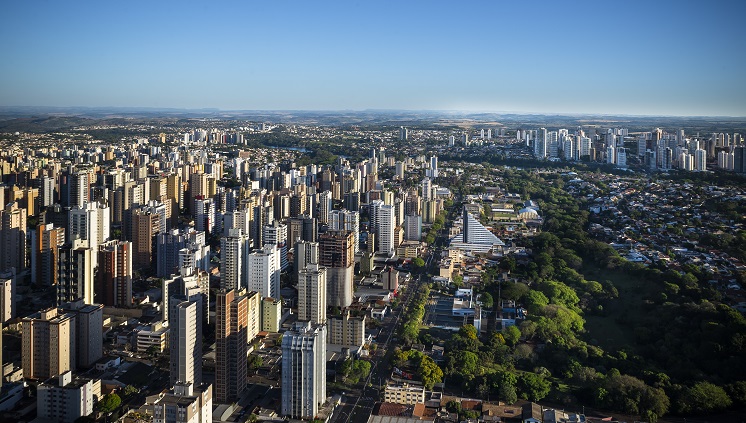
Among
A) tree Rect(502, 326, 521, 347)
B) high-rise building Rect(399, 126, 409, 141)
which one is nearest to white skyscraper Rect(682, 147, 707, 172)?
tree Rect(502, 326, 521, 347)

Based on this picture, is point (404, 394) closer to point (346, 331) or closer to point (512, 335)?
point (346, 331)

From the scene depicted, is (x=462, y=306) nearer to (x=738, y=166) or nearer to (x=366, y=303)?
(x=366, y=303)

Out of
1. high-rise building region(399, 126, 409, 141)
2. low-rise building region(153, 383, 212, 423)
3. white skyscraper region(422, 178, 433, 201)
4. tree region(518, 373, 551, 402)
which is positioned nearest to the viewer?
low-rise building region(153, 383, 212, 423)

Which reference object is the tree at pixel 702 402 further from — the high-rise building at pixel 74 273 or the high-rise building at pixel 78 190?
the high-rise building at pixel 78 190

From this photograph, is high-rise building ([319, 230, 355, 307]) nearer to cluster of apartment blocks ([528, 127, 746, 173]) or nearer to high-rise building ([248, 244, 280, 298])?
high-rise building ([248, 244, 280, 298])

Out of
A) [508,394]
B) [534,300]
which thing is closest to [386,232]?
[534,300]

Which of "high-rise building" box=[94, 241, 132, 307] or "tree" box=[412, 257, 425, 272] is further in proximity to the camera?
"tree" box=[412, 257, 425, 272]

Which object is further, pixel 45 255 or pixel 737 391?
pixel 45 255

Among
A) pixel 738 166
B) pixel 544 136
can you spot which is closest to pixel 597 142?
pixel 544 136
